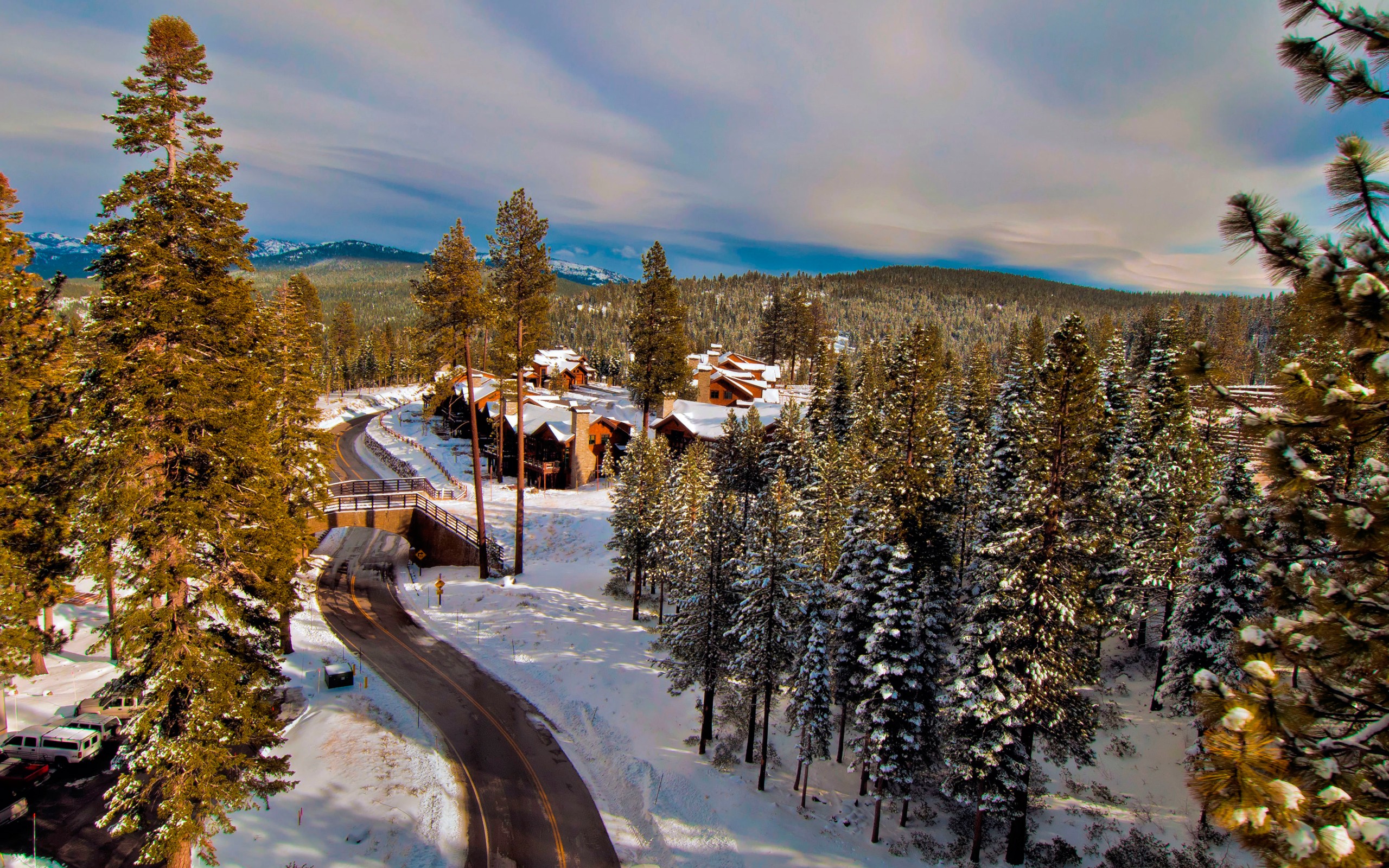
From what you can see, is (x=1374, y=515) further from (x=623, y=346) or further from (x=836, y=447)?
(x=623, y=346)

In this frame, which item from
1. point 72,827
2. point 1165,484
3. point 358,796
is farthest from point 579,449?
point 1165,484

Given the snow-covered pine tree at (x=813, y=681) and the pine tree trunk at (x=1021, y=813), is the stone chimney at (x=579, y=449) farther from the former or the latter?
the pine tree trunk at (x=1021, y=813)

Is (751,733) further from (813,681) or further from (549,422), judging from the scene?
(549,422)

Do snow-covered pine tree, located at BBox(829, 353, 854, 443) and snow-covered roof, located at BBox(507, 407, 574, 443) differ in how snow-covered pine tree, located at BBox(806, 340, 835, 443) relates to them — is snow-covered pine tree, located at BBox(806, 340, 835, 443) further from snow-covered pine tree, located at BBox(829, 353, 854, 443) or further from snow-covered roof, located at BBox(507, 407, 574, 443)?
snow-covered roof, located at BBox(507, 407, 574, 443)

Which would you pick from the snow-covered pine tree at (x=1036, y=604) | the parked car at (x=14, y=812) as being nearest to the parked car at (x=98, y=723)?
the parked car at (x=14, y=812)

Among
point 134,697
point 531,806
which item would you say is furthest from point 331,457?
point 531,806
